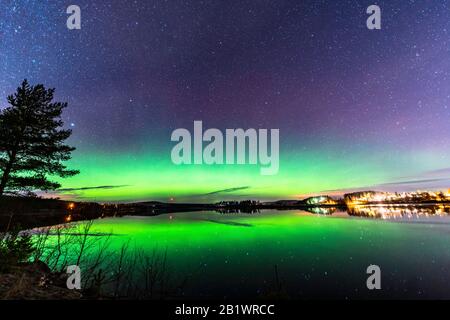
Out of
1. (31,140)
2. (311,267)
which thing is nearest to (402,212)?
(311,267)

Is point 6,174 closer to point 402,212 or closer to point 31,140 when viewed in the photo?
point 31,140

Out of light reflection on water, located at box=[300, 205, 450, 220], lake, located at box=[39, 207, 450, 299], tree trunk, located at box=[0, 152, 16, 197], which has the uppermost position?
tree trunk, located at box=[0, 152, 16, 197]

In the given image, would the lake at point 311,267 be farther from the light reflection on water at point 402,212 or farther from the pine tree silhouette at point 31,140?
the light reflection on water at point 402,212

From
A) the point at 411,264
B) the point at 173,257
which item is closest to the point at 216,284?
the point at 173,257

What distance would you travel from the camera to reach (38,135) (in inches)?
1006

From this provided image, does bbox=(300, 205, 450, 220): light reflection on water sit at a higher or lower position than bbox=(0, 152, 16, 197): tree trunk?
lower

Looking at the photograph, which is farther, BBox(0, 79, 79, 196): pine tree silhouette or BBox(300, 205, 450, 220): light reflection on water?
BBox(300, 205, 450, 220): light reflection on water

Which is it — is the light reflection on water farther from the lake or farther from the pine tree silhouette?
the pine tree silhouette

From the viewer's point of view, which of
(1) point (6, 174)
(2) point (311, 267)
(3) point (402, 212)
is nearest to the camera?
(2) point (311, 267)

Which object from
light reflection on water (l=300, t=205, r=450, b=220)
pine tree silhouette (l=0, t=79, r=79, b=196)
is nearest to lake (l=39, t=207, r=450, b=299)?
pine tree silhouette (l=0, t=79, r=79, b=196)

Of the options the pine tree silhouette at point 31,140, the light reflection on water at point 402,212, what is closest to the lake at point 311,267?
the pine tree silhouette at point 31,140

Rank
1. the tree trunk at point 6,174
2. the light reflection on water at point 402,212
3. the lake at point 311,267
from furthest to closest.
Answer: the light reflection on water at point 402,212 → the tree trunk at point 6,174 → the lake at point 311,267
